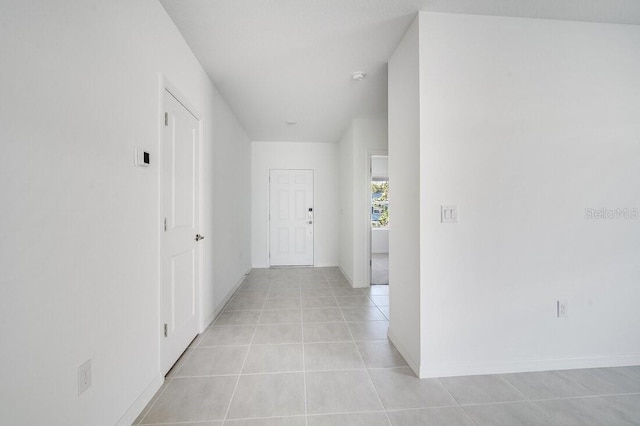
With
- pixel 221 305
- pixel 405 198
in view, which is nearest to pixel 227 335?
pixel 221 305

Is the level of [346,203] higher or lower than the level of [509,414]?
higher

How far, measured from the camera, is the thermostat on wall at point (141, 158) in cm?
147

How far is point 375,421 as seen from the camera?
A: 140 centimetres

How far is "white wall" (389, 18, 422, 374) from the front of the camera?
1830mm

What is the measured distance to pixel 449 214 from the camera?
1.79m

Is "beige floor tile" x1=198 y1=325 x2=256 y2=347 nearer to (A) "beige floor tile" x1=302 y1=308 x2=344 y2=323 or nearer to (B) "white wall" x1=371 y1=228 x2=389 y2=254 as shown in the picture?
(A) "beige floor tile" x1=302 y1=308 x2=344 y2=323

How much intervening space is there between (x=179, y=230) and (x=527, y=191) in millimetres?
2721

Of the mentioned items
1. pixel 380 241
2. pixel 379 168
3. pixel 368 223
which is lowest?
pixel 380 241

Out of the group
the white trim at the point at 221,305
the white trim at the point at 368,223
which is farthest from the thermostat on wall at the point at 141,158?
the white trim at the point at 368,223

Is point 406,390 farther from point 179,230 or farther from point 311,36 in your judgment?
point 311,36

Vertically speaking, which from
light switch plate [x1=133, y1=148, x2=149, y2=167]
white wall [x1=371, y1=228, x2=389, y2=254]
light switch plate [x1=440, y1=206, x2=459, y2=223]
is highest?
light switch plate [x1=133, y1=148, x2=149, y2=167]

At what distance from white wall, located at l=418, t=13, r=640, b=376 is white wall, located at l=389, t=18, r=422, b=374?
0.07 m

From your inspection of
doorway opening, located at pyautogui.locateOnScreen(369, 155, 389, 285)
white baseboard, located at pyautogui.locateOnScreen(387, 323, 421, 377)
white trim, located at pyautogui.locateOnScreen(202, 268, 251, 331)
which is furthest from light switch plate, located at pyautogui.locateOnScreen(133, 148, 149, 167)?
doorway opening, located at pyautogui.locateOnScreen(369, 155, 389, 285)

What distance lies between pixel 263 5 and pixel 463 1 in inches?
53.5
